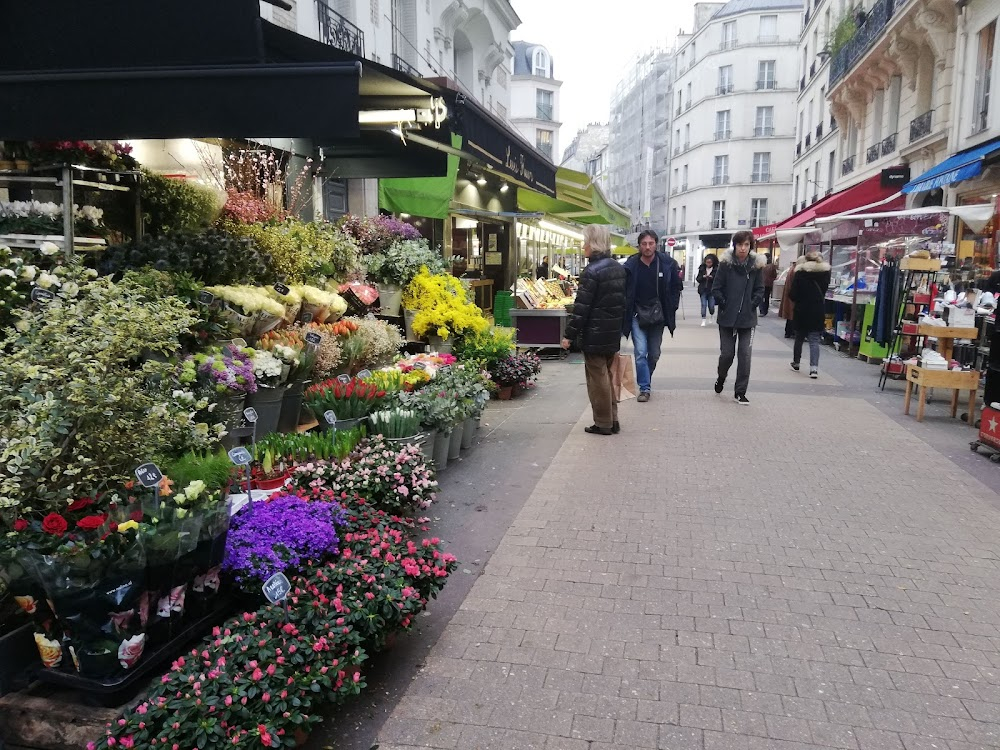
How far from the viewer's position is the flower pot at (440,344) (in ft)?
28.5

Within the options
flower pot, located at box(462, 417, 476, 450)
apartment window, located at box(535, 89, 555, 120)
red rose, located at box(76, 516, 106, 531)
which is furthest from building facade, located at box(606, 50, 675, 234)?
red rose, located at box(76, 516, 106, 531)

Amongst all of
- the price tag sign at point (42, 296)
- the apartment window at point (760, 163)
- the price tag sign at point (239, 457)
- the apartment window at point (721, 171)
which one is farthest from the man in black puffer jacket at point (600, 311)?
the apartment window at point (721, 171)

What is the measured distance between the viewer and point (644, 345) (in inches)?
348

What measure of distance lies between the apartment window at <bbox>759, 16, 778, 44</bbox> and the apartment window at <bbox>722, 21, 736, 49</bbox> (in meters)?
1.92

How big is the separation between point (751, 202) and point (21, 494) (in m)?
53.0

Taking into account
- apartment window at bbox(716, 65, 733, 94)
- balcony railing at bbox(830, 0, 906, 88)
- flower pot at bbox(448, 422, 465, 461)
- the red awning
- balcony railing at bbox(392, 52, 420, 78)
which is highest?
apartment window at bbox(716, 65, 733, 94)

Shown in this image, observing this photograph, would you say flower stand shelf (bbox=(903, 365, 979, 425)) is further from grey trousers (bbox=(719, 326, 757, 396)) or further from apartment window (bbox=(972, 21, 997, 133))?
apartment window (bbox=(972, 21, 997, 133))

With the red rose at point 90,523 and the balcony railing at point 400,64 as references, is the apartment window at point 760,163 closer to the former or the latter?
the balcony railing at point 400,64

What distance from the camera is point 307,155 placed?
30.9ft

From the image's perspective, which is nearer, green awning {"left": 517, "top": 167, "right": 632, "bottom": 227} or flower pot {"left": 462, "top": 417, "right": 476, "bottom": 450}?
flower pot {"left": 462, "top": 417, "right": 476, "bottom": 450}

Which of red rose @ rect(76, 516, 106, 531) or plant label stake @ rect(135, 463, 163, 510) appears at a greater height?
plant label stake @ rect(135, 463, 163, 510)

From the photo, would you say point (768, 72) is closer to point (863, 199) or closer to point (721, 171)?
point (721, 171)

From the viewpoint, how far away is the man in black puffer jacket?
6816 millimetres

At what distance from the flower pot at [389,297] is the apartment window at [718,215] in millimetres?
47515
